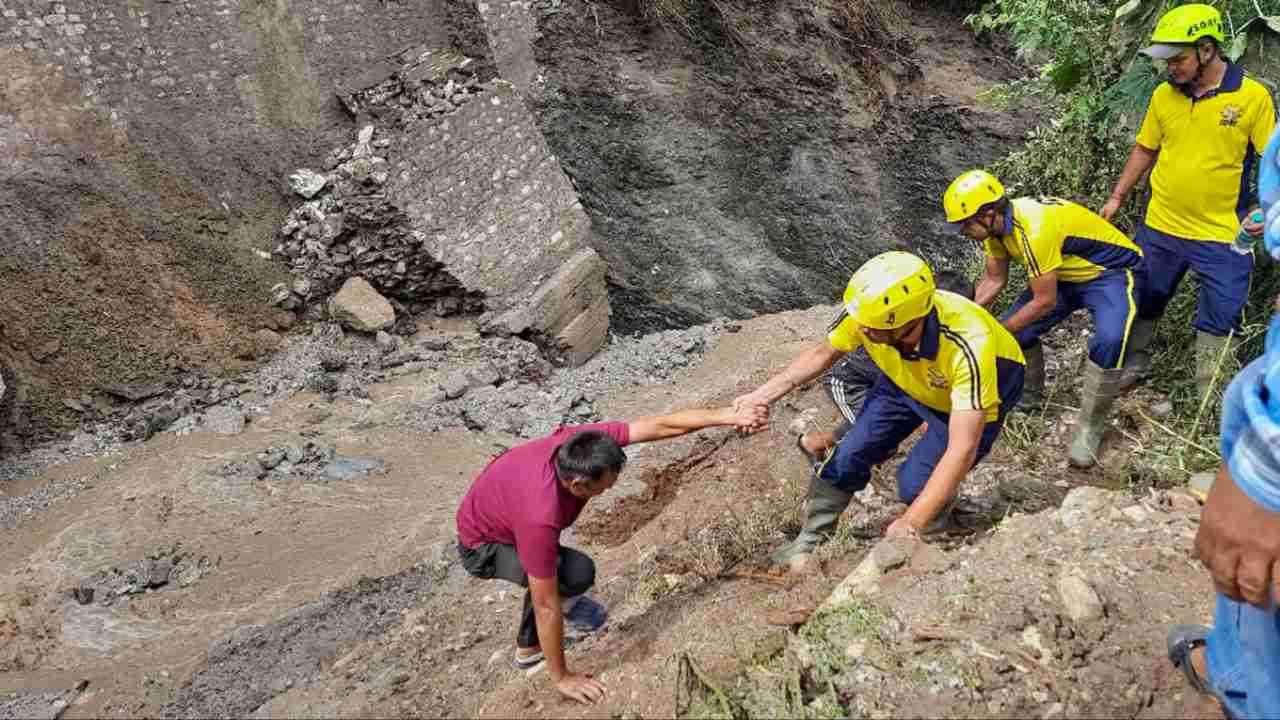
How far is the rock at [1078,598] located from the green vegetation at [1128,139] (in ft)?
5.42

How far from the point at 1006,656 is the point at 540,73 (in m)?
6.99

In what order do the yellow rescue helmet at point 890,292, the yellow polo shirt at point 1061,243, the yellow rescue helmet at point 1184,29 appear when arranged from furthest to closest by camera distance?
1. the yellow polo shirt at point 1061,243
2. the yellow rescue helmet at point 1184,29
3. the yellow rescue helmet at point 890,292

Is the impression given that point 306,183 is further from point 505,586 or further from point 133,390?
point 505,586

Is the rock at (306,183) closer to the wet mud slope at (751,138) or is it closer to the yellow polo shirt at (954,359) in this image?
the wet mud slope at (751,138)

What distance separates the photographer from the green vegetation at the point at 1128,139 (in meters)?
4.39

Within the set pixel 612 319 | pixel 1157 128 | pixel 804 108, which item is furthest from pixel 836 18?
pixel 1157 128

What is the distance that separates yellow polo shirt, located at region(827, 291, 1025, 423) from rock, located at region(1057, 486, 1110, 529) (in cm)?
40

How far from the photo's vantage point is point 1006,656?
8.21 feet

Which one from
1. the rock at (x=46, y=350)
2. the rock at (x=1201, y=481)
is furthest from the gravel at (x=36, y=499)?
the rock at (x=1201, y=481)

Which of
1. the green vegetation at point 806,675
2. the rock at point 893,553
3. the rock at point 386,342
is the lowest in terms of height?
the rock at point 386,342

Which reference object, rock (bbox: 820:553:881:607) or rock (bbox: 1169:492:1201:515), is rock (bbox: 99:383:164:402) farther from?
rock (bbox: 1169:492:1201:515)

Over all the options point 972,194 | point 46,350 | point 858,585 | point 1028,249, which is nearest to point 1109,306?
point 1028,249

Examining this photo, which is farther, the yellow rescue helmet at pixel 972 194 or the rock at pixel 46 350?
the rock at pixel 46 350

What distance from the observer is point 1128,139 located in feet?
18.4
